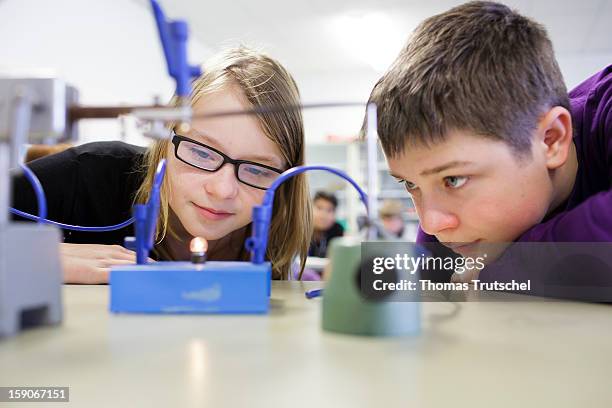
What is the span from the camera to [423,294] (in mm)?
691

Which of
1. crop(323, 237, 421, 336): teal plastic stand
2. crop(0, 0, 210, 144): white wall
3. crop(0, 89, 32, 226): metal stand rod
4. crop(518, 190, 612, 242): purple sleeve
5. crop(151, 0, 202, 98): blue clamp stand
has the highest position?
crop(0, 0, 210, 144): white wall

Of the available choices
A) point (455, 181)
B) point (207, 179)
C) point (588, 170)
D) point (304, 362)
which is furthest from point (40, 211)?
point (588, 170)

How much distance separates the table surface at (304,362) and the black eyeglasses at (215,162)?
48cm

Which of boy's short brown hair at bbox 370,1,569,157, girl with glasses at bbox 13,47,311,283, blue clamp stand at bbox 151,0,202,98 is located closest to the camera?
blue clamp stand at bbox 151,0,202,98

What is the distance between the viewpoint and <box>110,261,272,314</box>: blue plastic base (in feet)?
1.75

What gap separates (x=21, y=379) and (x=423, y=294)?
1.63 ft

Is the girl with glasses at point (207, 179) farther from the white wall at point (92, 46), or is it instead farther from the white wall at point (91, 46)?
the white wall at point (91, 46)

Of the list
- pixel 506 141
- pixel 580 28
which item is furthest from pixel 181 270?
pixel 580 28

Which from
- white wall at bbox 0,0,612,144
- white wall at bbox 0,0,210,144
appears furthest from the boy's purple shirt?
white wall at bbox 0,0,210,144

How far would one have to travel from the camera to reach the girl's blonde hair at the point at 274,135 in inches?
41.5

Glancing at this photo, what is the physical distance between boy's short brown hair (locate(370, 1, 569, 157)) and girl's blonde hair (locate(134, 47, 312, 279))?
25cm

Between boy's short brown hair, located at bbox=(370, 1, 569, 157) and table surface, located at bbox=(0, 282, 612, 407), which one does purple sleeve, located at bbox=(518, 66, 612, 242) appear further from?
table surface, located at bbox=(0, 282, 612, 407)

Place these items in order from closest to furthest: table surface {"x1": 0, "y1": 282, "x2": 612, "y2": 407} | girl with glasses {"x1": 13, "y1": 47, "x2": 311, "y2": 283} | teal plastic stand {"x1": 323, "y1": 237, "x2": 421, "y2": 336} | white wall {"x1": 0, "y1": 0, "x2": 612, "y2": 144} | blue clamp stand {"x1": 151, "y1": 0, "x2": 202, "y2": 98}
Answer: table surface {"x1": 0, "y1": 282, "x2": 612, "y2": 407} → teal plastic stand {"x1": 323, "y1": 237, "x2": 421, "y2": 336} → blue clamp stand {"x1": 151, "y1": 0, "x2": 202, "y2": 98} → girl with glasses {"x1": 13, "y1": 47, "x2": 311, "y2": 283} → white wall {"x1": 0, "y1": 0, "x2": 612, "y2": 144}

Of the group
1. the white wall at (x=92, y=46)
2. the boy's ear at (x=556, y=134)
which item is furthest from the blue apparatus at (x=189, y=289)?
the white wall at (x=92, y=46)
